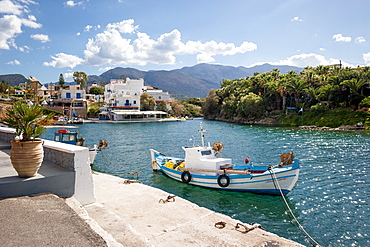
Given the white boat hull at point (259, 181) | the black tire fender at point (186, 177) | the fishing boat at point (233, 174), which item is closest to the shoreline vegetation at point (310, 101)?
the fishing boat at point (233, 174)

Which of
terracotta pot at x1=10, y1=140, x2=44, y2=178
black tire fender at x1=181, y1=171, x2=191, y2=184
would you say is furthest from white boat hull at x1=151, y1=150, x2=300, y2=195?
terracotta pot at x1=10, y1=140, x2=44, y2=178

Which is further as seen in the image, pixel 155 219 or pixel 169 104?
pixel 169 104

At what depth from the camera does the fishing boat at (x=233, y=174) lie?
48.5 ft

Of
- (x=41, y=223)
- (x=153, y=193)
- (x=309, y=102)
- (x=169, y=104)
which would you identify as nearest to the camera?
Answer: (x=41, y=223)

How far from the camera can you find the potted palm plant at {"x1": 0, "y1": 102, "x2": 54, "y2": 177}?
19.2 ft

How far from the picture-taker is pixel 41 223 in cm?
472

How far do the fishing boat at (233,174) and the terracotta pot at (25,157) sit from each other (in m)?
11.8

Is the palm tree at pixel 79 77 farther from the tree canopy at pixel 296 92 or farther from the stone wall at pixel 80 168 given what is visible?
the stone wall at pixel 80 168

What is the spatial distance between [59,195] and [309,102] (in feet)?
233

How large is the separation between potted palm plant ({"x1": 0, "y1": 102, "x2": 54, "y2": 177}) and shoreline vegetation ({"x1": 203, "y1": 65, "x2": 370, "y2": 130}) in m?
57.2

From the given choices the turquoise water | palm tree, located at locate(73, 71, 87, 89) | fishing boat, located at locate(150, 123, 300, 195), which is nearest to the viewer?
the turquoise water

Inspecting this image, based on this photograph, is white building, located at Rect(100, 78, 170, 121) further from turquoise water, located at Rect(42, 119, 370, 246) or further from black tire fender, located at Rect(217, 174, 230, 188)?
black tire fender, located at Rect(217, 174, 230, 188)

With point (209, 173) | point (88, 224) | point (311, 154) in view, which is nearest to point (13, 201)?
point (88, 224)

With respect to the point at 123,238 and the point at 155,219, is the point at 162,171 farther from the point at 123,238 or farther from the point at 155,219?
the point at 123,238
